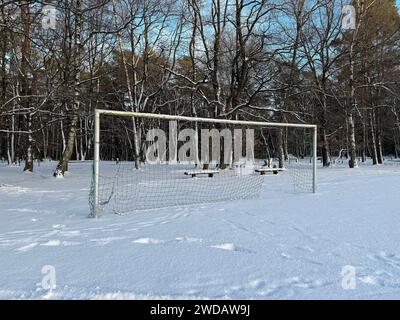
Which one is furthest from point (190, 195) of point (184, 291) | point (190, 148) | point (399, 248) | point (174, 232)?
point (190, 148)

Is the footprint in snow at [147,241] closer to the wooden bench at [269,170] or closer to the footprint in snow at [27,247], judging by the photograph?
the footprint in snow at [27,247]

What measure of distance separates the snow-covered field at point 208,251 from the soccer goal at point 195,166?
57.7 inches

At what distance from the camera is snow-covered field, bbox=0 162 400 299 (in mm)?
3465

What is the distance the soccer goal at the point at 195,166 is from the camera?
30.9 feet

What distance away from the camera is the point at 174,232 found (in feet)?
19.0

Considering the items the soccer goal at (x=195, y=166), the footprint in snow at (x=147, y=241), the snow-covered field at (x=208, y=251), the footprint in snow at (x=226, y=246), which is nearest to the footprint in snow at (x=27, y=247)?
the snow-covered field at (x=208, y=251)

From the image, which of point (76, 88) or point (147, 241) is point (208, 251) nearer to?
point (147, 241)

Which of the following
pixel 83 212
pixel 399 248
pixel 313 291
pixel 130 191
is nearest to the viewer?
pixel 313 291

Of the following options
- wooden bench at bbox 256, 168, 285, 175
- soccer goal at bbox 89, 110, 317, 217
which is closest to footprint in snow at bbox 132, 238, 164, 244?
soccer goal at bbox 89, 110, 317, 217

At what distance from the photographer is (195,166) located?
24922 mm

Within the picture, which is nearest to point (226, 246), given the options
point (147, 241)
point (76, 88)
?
point (147, 241)

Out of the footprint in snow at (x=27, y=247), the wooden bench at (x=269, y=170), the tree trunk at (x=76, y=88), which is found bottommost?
the footprint in snow at (x=27, y=247)

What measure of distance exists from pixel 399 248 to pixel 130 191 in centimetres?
839
